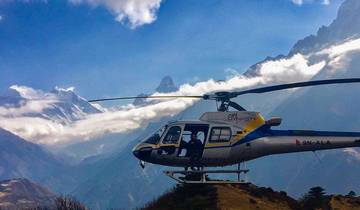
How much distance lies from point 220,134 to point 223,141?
0.63 m

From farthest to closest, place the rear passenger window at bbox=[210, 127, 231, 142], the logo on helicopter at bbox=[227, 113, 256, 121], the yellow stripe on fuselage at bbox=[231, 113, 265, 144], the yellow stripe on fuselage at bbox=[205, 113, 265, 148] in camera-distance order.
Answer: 1. the logo on helicopter at bbox=[227, 113, 256, 121]
2. the yellow stripe on fuselage at bbox=[231, 113, 265, 144]
3. the rear passenger window at bbox=[210, 127, 231, 142]
4. the yellow stripe on fuselage at bbox=[205, 113, 265, 148]

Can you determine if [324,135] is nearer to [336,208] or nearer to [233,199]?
[233,199]

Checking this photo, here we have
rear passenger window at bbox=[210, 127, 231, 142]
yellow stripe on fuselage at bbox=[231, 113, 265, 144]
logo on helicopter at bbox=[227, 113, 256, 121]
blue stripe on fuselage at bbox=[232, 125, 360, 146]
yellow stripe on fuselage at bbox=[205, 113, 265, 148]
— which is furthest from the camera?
blue stripe on fuselage at bbox=[232, 125, 360, 146]

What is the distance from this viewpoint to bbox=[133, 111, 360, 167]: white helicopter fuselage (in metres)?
42.8

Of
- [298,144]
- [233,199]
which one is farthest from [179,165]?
[233,199]

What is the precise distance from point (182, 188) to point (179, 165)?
2623cm

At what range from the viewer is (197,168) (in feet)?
142

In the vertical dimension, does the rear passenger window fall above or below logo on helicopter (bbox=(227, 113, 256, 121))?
below

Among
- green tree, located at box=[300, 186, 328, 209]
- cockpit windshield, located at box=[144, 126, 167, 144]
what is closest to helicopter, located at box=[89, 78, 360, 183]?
cockpit windshield, located at box=[144, 126, 167, 144]

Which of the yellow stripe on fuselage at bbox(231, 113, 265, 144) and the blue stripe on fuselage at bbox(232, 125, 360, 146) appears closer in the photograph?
the yellow stripe on fuselage at bbox(231, 113, 265, 144)

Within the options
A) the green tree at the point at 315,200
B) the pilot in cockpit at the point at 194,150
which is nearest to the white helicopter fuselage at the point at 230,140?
the pilot in cockpit at the point at 194,150

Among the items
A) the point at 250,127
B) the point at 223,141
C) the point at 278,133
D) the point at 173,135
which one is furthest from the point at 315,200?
the point at 173,135

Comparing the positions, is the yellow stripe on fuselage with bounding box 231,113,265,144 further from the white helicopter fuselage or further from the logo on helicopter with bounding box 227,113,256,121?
the logo on helicopter with bounding box 227,113,256,121

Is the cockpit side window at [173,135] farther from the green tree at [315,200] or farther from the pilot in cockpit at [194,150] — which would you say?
the green tree at [315,200]
